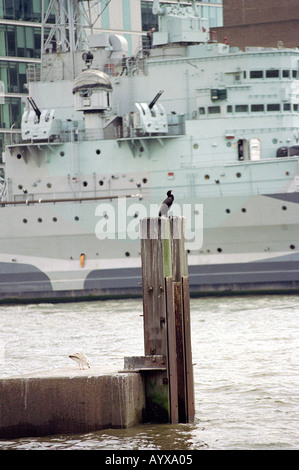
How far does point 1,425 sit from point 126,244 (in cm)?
1959

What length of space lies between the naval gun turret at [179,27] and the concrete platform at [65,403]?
2322 centimetres

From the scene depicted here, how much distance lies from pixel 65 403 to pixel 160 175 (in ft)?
66.5

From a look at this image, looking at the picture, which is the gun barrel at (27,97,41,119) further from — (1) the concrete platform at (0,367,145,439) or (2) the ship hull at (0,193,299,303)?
(1) the concrete platform at (0,367,145,439)

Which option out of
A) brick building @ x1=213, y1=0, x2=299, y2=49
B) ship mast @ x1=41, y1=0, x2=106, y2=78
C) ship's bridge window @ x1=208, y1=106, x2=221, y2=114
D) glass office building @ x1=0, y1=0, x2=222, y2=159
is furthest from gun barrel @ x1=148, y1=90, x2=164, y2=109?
brick building @ x1=213, y1=0, x2=299, y2=49

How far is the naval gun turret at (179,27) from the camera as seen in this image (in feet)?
115

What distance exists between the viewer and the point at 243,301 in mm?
30328

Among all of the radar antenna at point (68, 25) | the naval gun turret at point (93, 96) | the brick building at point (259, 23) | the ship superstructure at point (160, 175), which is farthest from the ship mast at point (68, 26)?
the brick building at point (259, 23)

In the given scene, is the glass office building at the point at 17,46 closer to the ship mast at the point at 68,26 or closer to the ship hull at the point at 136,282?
the ship mast at the point at 68,26

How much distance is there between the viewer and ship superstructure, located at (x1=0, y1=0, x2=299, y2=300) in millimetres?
32031

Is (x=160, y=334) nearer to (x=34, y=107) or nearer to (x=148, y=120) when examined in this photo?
(x=148, y=120)

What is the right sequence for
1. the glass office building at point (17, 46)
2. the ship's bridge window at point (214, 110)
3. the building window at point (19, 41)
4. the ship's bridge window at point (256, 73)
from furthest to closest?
the building window at point (19, 41)
the glass office building at point (17, 46)
the ship's bridge window at point (256, 73)
the ship's bridge window at point (214, 110)

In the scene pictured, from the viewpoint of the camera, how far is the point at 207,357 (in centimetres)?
1902

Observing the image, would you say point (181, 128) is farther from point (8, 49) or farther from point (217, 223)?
point (8, 49)

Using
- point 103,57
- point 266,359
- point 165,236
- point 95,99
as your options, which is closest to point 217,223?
point 95,99
